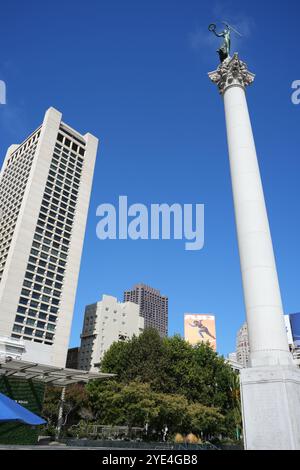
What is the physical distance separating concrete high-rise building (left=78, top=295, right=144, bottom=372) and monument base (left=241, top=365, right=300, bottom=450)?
102m

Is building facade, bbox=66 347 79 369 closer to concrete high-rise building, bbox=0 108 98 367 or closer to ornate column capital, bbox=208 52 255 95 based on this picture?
concrete high-rise building, bbox=0 108 98 367

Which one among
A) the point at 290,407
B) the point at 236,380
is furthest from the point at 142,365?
the point at 290,407

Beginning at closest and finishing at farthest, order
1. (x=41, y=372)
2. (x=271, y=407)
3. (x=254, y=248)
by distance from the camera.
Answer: (x=271, y=407)
(x=254, y=248)
(x=41, y=372)

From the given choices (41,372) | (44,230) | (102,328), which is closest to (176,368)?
(41,372)

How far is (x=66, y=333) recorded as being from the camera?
87.2 meters

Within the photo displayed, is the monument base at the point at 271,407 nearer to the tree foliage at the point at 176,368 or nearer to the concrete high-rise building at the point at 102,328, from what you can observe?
the tree foliage at the point at 176,368

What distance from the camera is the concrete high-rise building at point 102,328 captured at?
11800cm

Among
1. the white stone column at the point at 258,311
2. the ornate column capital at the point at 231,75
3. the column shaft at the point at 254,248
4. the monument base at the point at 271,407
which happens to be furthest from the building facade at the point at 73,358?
the monument base at the point at 271,407

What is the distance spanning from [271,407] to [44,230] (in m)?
83.6

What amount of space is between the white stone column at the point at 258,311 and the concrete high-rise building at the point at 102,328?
99.5 meters

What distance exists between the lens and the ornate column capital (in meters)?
25.7

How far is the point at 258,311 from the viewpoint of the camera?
61.0 feet

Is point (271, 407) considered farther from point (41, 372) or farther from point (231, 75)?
point (41, 372)
